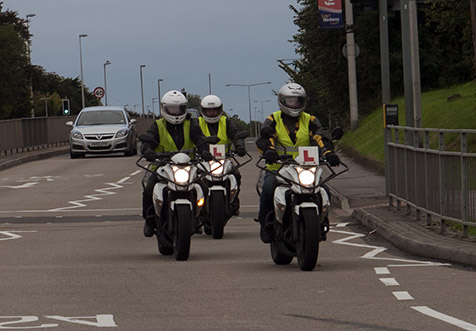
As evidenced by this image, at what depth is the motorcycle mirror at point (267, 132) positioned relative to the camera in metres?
11.9

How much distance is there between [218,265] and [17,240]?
4.56 meters

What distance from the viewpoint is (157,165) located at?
534 inches

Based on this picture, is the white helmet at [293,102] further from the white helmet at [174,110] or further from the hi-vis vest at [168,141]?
the hi-vis vest at [168,141]

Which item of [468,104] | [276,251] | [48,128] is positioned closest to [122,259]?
[276,251]

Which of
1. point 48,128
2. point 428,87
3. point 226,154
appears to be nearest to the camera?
point 226,154

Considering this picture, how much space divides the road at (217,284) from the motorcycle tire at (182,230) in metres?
0.17

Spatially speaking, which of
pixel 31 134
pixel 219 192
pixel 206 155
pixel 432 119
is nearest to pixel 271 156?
pixel 206 155

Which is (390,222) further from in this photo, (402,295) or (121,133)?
(121,133)

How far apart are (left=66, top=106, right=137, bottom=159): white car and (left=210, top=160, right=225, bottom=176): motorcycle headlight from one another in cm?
2409

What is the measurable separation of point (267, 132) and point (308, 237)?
1.13 meters

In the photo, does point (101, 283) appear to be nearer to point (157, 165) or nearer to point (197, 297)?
point (197, 297)

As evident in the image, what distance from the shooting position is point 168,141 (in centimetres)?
1377

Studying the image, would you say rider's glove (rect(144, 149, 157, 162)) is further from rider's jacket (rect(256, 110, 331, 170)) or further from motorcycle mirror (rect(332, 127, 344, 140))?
motorcycle mirror (rect(332, 127, 344, 140))

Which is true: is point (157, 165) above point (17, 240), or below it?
above
